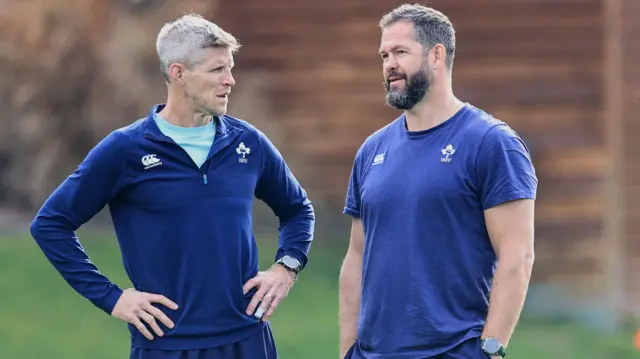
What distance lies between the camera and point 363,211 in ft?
13.1

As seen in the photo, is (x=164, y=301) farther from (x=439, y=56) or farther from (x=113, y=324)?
(x=113, y=324)

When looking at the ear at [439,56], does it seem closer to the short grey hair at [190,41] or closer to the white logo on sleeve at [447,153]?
the white logo on sleeve at [447,153]

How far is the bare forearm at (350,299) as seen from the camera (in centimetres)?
416

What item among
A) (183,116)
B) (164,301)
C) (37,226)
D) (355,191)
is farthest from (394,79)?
(37,226)

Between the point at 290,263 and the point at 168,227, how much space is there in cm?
59

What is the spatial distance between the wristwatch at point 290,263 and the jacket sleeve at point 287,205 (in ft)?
0.06

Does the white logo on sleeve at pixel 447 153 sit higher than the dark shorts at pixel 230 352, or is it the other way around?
the white logo on sleeve at pixel 447 153

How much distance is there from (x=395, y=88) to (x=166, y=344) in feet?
3.81

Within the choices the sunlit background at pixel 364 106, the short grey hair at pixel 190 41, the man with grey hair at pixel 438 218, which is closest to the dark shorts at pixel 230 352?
the man with grey hair at pixel 438 218

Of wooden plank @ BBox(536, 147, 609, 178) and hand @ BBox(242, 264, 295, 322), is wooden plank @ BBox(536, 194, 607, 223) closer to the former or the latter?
wooden plank @ BBox(536, 147, 609, 178)

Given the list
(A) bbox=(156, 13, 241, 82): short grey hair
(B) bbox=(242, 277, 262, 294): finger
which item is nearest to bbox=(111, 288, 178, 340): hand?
(B) bbox=(242, 277, 262, 294): finger

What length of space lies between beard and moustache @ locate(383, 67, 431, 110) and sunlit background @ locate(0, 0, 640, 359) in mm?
4818

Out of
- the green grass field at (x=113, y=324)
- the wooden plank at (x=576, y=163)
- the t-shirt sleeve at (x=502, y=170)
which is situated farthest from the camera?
the wooden plank at (x=576, y=163)

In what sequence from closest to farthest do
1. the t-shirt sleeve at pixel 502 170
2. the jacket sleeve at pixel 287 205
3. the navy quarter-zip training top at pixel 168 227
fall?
the t-shirt sleeve at pixel 502 170
the navy quarter-zip training top at pixel 168 227
the jacket sleeve at pixel 287 205
